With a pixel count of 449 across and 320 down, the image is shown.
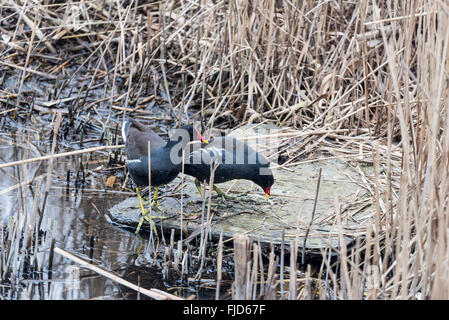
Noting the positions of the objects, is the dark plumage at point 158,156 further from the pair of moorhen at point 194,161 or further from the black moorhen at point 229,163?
the black moorhen at point 229,163

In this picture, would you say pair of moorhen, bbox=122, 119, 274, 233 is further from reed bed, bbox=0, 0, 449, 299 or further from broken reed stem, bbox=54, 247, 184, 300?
broken reed stem, bbox=54, 247, 184, 300

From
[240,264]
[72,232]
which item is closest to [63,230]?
[72,232]

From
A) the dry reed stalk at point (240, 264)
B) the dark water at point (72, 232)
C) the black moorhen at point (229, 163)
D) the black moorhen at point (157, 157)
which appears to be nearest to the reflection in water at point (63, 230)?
the dark water at point (72, 232)

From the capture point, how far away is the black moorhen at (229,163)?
145 inches

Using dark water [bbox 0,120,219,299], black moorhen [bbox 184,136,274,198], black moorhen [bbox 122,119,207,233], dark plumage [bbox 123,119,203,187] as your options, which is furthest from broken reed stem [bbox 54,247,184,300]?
black moorhen [bbox 184,136,274,198]

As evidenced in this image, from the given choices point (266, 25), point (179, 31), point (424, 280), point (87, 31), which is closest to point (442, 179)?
point (424, 280)

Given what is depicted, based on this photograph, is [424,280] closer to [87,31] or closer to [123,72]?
[123,72]

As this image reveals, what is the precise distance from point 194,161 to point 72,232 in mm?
781

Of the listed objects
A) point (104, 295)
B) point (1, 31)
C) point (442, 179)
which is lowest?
point (104, 295)

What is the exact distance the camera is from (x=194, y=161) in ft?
12.1

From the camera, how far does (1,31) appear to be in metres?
5.86

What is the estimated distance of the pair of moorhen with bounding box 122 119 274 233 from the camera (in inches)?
142

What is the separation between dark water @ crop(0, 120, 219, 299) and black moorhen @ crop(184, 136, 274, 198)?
20.9 inches
